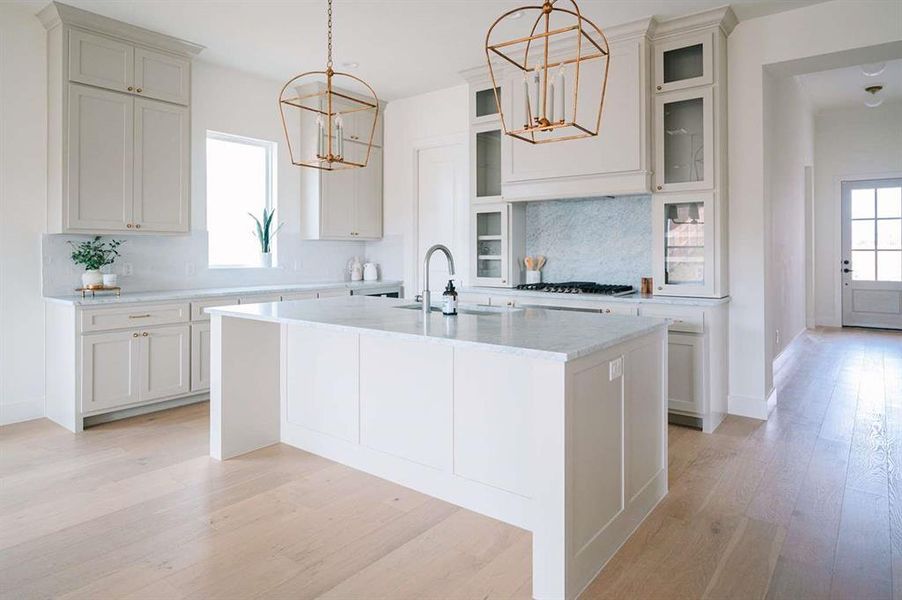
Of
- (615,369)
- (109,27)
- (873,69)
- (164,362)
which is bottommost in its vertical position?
(164,362)

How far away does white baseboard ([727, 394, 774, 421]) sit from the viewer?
418 centimetres

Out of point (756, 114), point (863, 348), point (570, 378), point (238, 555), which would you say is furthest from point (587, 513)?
point (863, 348)

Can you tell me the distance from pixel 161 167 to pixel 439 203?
8.61 feet

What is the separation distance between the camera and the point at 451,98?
5797 millimetres

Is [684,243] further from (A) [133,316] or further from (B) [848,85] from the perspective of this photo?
(B) [848,85]

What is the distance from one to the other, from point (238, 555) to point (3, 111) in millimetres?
3630

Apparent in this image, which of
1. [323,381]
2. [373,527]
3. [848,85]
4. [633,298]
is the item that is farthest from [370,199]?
[848,85]

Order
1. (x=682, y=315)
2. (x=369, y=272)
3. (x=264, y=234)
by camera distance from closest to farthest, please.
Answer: (x=682, y=315), (x=264, y=234), (x=369, y=272)

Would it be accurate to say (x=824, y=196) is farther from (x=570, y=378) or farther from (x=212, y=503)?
(x=212, y=503)

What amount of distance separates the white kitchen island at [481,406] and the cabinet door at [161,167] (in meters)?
1.61

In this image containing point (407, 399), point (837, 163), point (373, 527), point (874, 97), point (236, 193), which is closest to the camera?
point (373, 527)

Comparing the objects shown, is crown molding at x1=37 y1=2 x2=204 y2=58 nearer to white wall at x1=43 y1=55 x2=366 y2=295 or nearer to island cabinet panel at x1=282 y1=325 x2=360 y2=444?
white wall at x1=43 y1=55 x2=366 y2=295

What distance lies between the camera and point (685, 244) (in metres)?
4.23

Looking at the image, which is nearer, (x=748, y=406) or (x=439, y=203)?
(x=748, y=406)
